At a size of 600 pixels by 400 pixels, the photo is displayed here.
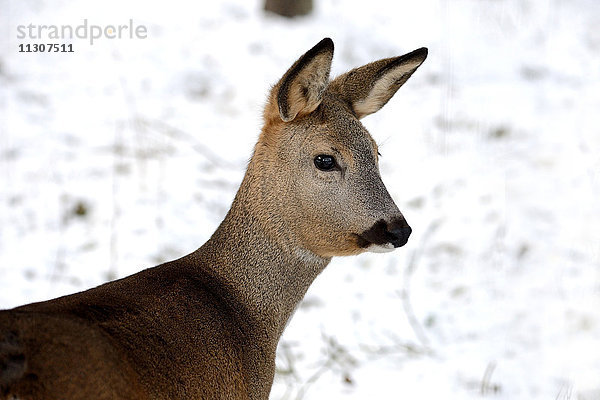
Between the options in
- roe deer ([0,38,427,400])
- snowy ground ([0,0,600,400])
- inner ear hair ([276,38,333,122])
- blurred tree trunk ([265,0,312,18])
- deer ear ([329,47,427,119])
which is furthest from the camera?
blurred tree trunk ([265,0,312,18])

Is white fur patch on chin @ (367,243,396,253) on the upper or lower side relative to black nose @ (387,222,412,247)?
lower

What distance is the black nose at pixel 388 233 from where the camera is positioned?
343 cm

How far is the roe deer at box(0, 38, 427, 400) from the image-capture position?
9.89 feet

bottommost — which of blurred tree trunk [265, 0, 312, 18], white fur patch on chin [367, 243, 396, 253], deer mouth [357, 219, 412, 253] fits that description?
white fur patch on chin [367, 243, 396, 253]

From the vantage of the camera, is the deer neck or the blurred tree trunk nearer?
the deer neck

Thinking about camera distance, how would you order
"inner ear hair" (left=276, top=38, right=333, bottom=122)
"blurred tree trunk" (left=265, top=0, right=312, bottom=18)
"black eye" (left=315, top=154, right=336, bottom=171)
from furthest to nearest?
"blurred tree trunk" (left=265, top=0, right=312, bottom=18), "black eye" (left=315, top=154, right=336, bottom=171), "inner ear hair" (left=276, top=38, right=333, bottom=122)

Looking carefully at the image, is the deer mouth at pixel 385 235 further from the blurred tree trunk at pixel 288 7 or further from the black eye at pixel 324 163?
the blurred tree trunk at pixel 288 7

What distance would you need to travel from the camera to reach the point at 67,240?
6.12 meters

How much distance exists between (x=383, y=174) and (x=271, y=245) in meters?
4.13

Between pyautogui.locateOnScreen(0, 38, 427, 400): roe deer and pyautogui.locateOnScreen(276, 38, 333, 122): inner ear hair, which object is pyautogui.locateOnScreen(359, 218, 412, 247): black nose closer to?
pyautogui.locateOnScreen(0, 38, 427, 400): roe deer

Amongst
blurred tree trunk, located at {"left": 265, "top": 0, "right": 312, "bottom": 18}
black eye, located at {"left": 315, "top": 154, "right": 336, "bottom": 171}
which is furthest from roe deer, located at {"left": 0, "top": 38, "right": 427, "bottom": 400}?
blurred tree trunk, located at {"left": 265, "top": 0, "right": 312, "bottom": 18}

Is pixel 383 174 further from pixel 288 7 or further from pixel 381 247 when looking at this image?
pixel 381 247

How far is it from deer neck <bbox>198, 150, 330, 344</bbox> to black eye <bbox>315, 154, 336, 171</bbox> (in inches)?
9.6

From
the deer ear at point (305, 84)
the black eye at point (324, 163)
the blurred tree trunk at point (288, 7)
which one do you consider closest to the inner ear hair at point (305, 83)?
the deer ear at point (305, 84)
